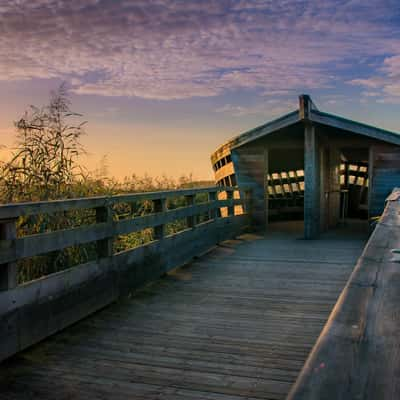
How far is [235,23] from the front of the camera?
1031cm

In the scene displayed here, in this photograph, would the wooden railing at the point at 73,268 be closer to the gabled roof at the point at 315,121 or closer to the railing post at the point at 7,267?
the railing post at the point at 7,267

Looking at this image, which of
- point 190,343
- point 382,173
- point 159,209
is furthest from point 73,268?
point 382,173

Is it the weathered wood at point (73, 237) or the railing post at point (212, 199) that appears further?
the railing post at point (212, 199)

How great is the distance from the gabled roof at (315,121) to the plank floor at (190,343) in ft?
14.5

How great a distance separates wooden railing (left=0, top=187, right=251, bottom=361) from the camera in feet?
11.0

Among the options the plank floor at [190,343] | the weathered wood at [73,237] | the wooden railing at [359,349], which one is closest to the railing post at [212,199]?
the weathered wood at [73,237]

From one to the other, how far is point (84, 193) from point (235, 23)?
234 inches

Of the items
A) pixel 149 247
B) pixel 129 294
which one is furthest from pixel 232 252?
pixel 129 294

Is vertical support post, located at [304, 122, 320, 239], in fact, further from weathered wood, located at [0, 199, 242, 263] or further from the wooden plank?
the wooden plank

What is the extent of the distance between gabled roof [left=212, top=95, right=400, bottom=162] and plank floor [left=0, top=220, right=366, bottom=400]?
442 cm

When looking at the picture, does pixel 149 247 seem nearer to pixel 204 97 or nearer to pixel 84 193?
pixel 84 193

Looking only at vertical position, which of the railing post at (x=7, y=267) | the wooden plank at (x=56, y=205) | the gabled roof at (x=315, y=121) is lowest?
the railing post at (x=7, y=267)

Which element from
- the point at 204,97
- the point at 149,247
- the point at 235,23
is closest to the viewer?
the point at 149,247

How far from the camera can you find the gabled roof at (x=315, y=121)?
32.4 ft
